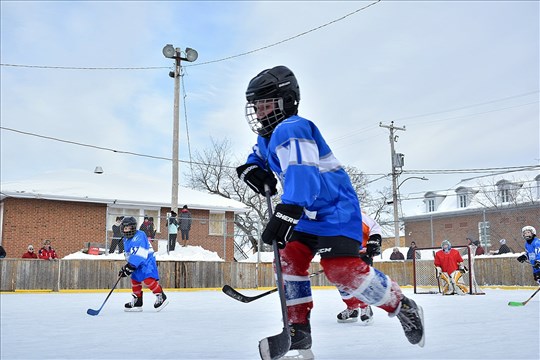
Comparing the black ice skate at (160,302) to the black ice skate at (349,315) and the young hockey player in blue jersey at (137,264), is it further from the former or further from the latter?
the black ice skate at (349,315)

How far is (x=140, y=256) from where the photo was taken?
23.3 feet

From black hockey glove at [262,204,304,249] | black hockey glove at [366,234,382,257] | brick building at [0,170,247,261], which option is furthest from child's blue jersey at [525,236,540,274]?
brick building at [0,170,247,261]

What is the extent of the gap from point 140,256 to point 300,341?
4.69m

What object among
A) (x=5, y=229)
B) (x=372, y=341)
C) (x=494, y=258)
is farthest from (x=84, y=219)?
(x=372, y=341)

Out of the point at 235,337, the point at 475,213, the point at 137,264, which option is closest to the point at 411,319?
the point at 235,337

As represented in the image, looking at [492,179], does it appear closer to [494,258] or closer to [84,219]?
[494,258]

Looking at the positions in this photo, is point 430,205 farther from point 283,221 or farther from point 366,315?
point 283,221

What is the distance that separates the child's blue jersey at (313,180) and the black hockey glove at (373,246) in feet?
6.80

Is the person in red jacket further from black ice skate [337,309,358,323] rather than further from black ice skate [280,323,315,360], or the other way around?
black ice skate [280,323,315,360]

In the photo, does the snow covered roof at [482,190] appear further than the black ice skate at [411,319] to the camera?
Yes

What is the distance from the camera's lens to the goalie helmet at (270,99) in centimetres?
276

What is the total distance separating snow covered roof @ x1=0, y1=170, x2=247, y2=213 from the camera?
19141 mm

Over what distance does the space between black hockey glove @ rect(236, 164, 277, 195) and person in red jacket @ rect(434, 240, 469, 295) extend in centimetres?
1003

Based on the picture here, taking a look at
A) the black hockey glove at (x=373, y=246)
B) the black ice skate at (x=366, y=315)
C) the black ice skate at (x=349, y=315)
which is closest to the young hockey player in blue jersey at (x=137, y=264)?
the black ice skate at (x=349, y=315)
